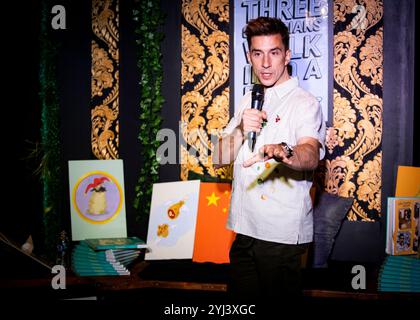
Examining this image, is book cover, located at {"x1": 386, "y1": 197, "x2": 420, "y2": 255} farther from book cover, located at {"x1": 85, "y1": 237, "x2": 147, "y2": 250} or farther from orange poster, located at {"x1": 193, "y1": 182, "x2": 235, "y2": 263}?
book cover, located at {"x1": 85, "y1": 237, "x2": 147, "y2": 250}

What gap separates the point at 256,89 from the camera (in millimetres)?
2152

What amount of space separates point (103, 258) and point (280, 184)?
165 cm

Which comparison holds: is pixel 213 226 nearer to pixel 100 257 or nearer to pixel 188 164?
pixel 188 164

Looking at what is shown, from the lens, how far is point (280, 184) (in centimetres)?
214

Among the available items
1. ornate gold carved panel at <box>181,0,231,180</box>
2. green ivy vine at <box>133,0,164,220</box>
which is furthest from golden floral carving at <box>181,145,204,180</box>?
green ivy vine at <box>133,0,164,220</box>

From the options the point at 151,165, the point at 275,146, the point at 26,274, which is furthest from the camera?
the point at 151,165

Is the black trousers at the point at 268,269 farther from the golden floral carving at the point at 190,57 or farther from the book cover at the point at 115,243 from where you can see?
the golden floral carving at the point at 190,57

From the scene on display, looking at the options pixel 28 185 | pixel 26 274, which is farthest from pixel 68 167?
pixel 26 274

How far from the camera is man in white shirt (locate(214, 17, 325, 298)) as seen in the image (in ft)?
6.79

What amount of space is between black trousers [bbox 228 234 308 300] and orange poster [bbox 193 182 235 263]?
989 millimetres

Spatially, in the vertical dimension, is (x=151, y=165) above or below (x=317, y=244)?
above

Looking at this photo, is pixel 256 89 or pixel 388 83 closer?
pixel 256 89

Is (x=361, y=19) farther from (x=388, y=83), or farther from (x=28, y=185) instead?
(x=28, y=185)
